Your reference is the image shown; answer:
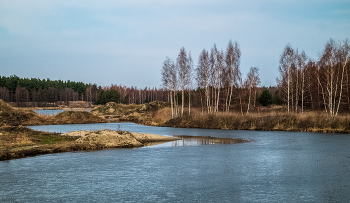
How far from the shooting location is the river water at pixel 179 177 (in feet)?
28.9

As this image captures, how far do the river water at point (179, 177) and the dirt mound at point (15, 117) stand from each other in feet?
91.9

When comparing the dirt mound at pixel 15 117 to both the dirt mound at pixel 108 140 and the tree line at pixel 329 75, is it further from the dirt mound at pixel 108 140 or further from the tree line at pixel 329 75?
the tree line at pixel 329 75

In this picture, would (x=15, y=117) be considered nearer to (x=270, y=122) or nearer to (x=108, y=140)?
(x=108, y=140)

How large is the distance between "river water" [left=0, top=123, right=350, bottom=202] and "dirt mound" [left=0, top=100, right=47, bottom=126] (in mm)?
28016

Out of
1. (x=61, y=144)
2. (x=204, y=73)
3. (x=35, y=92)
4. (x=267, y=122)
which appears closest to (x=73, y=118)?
(x=204, y=73)

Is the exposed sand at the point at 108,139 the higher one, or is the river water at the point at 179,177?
the exposed sand at the point at 108,139

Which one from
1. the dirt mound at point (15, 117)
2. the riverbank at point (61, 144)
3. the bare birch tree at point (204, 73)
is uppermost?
the bare birch tree at point (204, 73)

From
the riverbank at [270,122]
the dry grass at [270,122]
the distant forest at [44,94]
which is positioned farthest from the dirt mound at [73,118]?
the distant forest at [44,94]

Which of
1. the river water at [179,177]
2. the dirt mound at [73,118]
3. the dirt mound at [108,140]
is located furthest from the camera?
the dirt mound at [73,118]

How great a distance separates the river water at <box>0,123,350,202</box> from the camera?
8797 mm

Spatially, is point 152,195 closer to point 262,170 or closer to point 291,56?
point 262,170

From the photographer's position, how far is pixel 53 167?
12984mm

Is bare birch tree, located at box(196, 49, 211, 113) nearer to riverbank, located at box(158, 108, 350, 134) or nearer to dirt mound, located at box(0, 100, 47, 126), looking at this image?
riverbank, located at box(158, 108, 350, 134)

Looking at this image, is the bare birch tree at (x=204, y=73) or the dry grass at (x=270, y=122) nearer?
the dry grass at (x=270, y=122)
